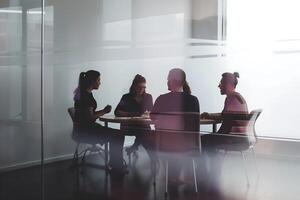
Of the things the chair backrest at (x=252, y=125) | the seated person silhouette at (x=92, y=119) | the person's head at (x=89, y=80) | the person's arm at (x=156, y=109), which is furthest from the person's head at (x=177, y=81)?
the person's head at (x=89, y=80)

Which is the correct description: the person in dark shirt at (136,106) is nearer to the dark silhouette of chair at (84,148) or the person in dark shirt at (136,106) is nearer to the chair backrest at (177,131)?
the chair backrest at (177,131)

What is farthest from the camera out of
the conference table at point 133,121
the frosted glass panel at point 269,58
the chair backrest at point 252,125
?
the conference table at point 133,121

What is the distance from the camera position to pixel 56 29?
421cm

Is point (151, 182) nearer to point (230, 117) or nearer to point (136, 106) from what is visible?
point (136, 106)

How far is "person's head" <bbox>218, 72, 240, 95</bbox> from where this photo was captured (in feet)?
11.1

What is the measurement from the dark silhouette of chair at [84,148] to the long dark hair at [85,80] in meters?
0.18

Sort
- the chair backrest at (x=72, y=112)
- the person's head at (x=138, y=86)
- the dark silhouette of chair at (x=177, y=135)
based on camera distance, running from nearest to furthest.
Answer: the dark silhouette of chair at (x=177, y=135) < the person's head at (x=138, y=86) < the chair backrest at (x=72, y=112)

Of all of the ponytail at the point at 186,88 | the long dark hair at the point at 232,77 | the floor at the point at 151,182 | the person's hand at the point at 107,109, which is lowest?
the floor at the point at 151,182

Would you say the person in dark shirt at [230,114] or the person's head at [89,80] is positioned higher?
the person's head at [89,80]

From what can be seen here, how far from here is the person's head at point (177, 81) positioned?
11.7 feet

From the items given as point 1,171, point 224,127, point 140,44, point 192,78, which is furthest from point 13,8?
point 224,127

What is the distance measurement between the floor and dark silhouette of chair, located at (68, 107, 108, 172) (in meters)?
0.06

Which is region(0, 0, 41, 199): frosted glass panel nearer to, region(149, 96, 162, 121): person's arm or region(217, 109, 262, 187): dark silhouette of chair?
region(149, 96, 162, 121): person's arm

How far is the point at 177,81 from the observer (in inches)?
143
